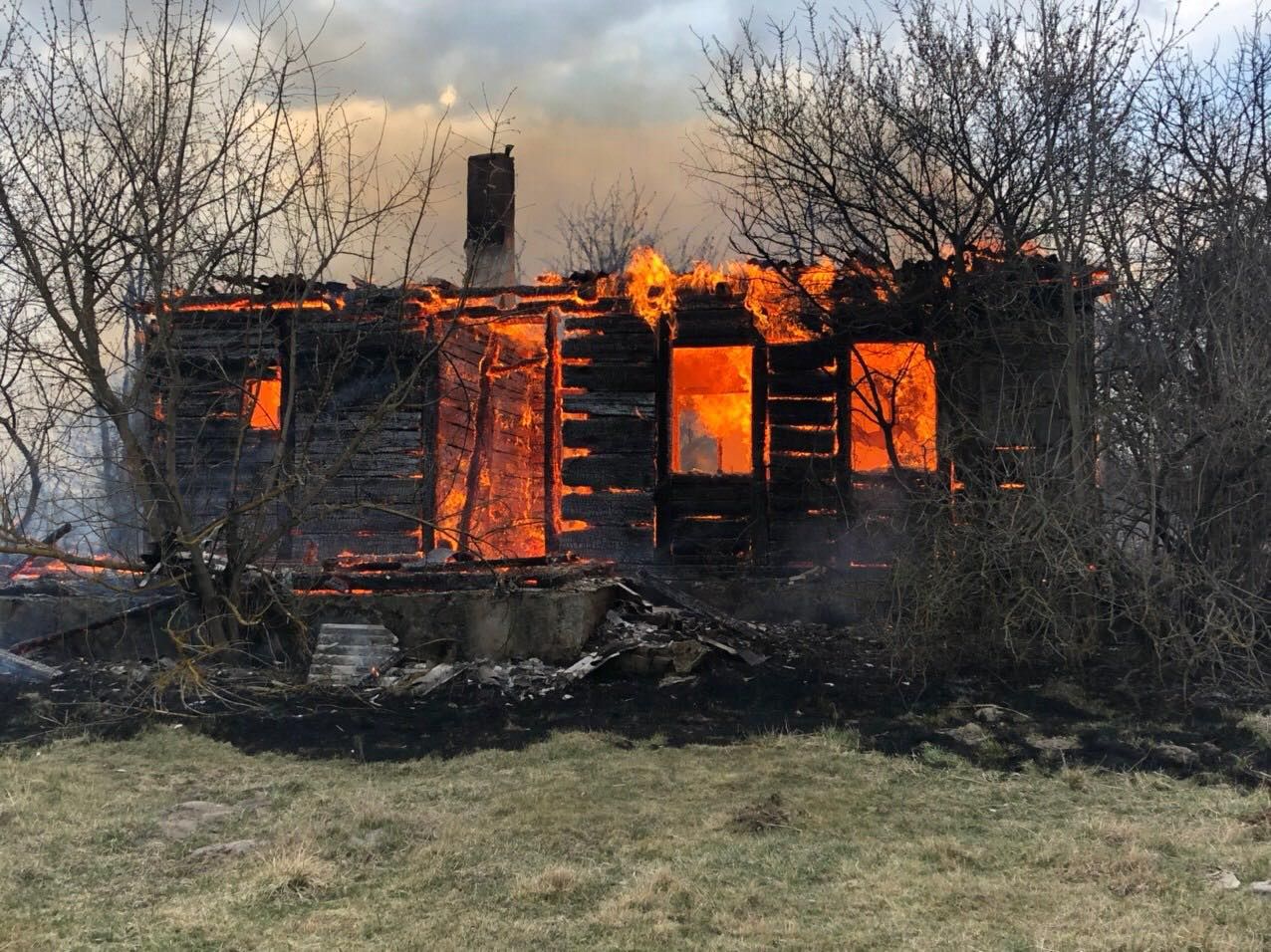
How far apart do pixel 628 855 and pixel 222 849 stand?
1.99 metres

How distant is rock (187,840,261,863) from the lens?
183 inches

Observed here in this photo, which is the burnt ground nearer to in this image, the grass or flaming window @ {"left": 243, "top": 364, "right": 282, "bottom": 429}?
the grass

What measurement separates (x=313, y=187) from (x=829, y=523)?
755 cm

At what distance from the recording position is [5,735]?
7117 mm

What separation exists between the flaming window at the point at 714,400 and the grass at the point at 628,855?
33.0 feet

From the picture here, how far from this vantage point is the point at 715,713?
7.78m

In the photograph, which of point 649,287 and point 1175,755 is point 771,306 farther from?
point 1175,755

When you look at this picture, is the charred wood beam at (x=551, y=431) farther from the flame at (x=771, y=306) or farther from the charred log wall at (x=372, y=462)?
the flame at (x=771, y=306)

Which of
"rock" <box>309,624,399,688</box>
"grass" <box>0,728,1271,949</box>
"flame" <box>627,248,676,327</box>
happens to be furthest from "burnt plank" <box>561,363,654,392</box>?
"grass" <box>0,728,1271,949</box>

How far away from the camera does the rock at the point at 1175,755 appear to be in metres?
6.16

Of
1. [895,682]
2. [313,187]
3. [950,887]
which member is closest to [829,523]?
[895,682]

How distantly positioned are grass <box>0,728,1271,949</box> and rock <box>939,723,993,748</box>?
2.18 ft

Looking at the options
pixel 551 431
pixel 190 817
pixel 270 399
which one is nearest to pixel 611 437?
pixel 551 431

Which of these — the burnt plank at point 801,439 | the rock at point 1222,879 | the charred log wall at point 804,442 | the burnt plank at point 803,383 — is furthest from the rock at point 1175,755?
the burnt plank at point 803,383
